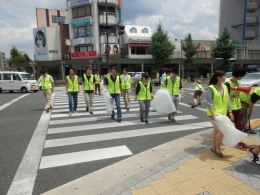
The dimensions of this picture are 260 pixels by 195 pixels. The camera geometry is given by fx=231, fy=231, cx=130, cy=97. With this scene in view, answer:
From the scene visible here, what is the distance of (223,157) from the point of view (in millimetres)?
4105

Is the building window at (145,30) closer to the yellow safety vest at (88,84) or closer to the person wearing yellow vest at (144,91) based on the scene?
the yellow safety vest at (88,84)

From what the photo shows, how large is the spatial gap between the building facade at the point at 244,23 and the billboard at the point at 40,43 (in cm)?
3722

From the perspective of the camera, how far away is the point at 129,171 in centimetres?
381

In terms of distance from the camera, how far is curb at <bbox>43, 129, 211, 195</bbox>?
10.7 ft

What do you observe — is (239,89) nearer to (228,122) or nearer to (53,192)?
(228,122)

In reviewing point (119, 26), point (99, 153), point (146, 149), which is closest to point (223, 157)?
point (146, 149)

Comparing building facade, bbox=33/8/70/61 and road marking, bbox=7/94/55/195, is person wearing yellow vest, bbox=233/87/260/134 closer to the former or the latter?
road marking, bbox=7/94/55/195

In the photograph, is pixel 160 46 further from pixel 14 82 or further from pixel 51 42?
pixel 14 82

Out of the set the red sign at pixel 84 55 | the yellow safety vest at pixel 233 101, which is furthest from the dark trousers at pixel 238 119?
the red sign at pixel 84 55

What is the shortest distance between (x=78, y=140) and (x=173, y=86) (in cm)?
347

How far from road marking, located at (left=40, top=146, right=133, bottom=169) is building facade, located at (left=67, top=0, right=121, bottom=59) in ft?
108

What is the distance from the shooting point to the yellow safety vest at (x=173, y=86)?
292 inches

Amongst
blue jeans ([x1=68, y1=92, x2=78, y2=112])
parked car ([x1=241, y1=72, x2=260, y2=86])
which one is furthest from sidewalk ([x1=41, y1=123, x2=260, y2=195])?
parked car ([x1=241, y1=72, x2=260, y2=86])

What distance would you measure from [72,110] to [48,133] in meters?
2.88
